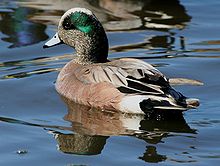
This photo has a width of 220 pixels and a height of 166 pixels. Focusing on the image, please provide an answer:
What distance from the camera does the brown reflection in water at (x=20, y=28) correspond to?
11.6 meters

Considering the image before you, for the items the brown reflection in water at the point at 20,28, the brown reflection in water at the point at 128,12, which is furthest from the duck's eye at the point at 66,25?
the brown reflection in water at the point at 128,12

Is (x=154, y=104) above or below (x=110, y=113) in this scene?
above

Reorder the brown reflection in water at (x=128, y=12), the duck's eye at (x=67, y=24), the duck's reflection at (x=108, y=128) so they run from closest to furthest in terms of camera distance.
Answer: the duck's reflection at (x=108, y=128) → the duck's eye at (x=67, y=24) → the brown reflection in water at (x=128, y=12)

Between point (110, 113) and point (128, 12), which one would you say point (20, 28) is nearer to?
point (128, 12)

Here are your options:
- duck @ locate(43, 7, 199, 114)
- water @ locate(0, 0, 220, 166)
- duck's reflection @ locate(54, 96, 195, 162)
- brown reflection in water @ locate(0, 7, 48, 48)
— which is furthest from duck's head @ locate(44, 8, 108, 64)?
brown reflection in water @ locate(0, 7, 48, 48)

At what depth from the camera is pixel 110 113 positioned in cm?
862

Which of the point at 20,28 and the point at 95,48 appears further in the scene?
the point at 20,28

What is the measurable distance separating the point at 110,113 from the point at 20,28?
4.02 m

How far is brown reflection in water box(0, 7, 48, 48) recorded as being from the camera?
11.6 meters

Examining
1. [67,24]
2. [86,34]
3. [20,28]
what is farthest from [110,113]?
[20,28]

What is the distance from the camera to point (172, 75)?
9711 mm

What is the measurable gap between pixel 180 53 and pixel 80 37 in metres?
1.65

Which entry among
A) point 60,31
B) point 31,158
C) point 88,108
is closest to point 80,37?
point 60,31

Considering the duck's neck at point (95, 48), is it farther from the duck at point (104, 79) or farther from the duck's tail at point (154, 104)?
the duck's tail at point (154, 104)
